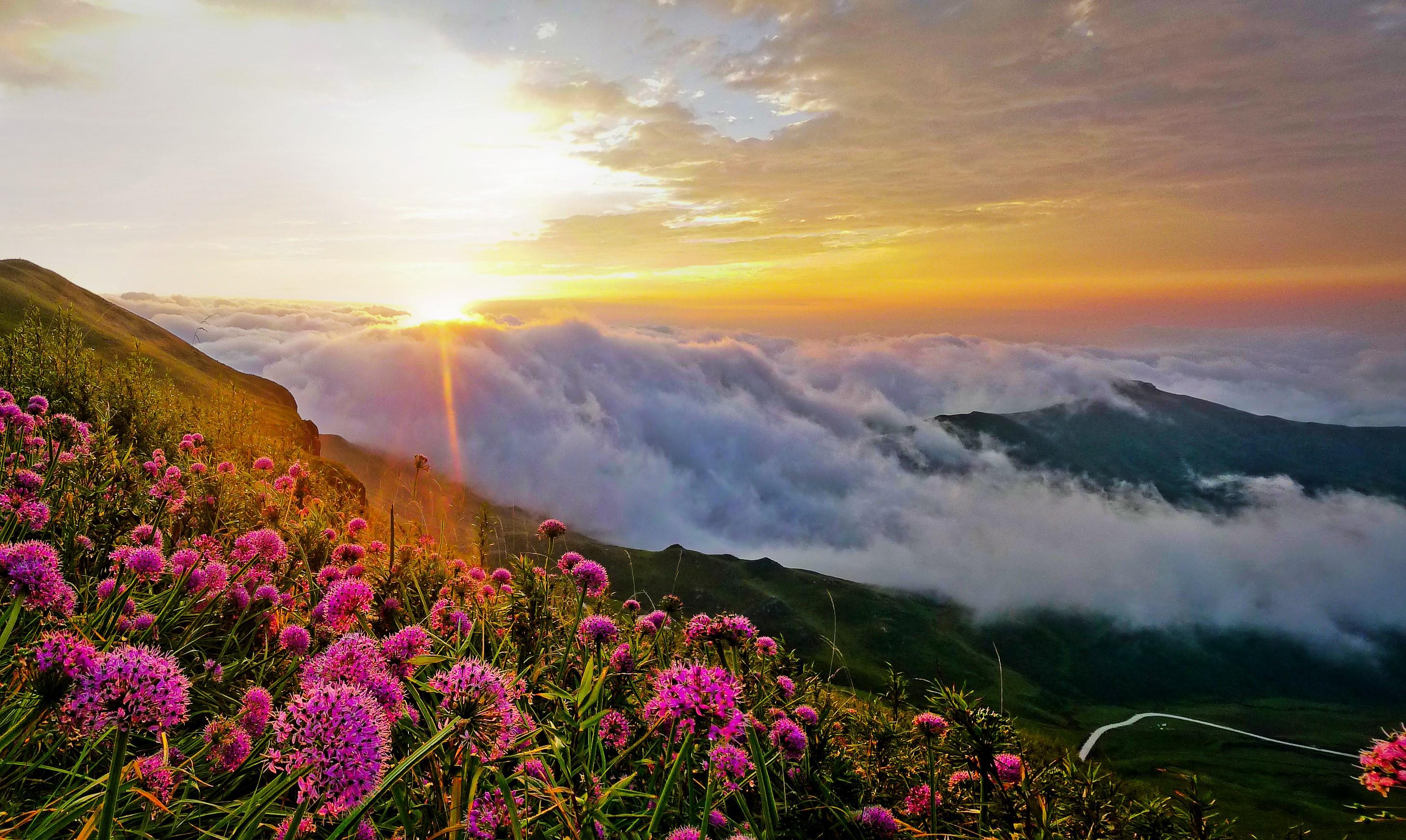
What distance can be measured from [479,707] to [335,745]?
46cm

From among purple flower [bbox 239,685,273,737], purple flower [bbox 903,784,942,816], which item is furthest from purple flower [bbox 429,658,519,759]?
purple flower [bbox 903,784,942,816]

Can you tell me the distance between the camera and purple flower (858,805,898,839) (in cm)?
345

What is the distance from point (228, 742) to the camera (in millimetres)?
2953

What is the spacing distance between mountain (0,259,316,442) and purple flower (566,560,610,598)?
3843cm

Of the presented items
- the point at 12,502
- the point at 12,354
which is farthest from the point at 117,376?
the point at 12,502

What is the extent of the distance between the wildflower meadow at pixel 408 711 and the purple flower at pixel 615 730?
2 centimetres

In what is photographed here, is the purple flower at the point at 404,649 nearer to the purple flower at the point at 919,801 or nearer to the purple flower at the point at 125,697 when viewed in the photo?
the purple flower at the point at 125,697

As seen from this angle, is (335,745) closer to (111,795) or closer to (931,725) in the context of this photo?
(111,795)

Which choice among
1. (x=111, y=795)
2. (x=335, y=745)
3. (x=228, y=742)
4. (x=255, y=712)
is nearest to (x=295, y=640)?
(x=255, y=712)

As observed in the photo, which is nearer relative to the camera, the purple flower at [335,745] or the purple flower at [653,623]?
the purple flower at [335,745]

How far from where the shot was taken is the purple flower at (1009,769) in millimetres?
3883

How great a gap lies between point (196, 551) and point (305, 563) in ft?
2.96

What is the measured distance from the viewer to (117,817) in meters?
2.91

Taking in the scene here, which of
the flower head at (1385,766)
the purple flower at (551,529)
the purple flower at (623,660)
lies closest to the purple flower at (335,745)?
the purple flower at (623,660)
